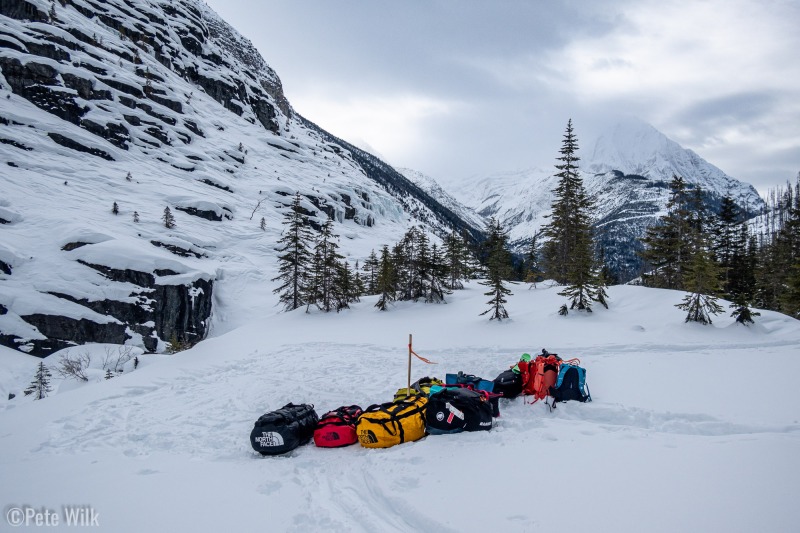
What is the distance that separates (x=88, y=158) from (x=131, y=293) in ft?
99.0

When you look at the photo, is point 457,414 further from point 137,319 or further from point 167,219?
point 167,219

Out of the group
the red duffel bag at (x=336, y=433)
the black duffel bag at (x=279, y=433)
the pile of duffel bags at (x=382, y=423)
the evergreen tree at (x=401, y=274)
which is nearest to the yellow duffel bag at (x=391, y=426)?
the pile of duffel bags at (x=382, y=423)

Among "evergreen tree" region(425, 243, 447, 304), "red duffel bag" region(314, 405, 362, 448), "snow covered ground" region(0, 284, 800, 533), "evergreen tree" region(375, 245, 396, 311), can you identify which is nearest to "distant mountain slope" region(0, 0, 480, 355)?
"evergreen tree" region(375, 245, 396, 311)

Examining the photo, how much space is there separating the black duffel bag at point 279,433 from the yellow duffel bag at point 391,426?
980 mm

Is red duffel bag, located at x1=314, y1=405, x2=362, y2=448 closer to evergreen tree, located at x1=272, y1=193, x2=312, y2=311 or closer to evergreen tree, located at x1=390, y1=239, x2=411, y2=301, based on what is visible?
evergreen tree, located at x1=390, y1=239, x2=411, y2=301

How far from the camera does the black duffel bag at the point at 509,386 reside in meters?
7.21

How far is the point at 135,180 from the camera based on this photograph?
149 ft

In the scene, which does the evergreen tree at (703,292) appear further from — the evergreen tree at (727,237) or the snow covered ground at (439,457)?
the evergreen tree at (727,237)

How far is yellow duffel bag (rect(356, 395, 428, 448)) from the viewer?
5.67 meters

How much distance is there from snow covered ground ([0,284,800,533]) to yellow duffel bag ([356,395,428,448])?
0.77 ft

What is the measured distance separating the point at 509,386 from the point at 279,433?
4.40 metres

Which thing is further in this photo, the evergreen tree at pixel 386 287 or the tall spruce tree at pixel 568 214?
the tall spruce tree at pixel 568 214

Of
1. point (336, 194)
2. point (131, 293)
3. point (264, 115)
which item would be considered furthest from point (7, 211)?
point (264, 115)

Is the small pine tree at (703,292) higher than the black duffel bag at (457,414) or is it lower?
higher
